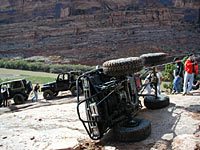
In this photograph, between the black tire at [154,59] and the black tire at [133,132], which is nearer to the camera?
the black tire at [133,132]

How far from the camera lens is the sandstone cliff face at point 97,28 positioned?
4566 centimetres

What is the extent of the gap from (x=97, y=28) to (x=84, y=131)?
150ft

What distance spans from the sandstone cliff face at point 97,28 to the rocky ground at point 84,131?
36155 mm

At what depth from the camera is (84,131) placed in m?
6.15

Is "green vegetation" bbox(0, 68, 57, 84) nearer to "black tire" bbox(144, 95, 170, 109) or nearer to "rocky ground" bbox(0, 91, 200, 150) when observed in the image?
"rocky ground" bbox(0, 91, 200, 150)

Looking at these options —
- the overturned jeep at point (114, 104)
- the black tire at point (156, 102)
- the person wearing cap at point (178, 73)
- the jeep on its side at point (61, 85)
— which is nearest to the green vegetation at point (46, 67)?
the jeep on its side at point (61, 85)

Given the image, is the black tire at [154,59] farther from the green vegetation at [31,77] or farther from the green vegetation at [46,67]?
the green vegetation at [46,67]

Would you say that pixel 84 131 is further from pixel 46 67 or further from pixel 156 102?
pixel 46 67

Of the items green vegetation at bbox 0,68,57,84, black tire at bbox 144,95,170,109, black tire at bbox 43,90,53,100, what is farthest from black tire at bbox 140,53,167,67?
green vegetation at bbox 0,68,57,84

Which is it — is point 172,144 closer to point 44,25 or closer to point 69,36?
point 69,36

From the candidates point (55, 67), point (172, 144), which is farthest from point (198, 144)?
point (55, 67)

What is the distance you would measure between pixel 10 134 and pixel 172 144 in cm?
463

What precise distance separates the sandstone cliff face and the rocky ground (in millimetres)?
36155

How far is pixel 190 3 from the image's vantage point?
55406mm
